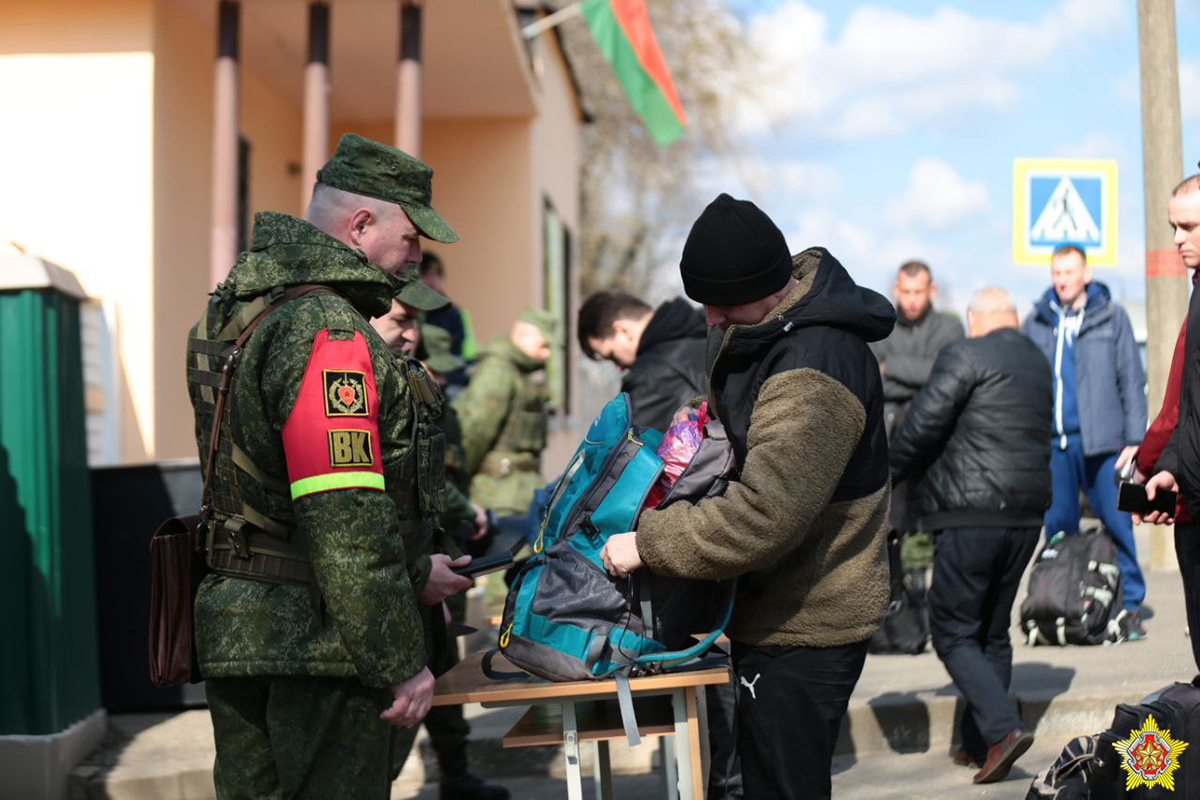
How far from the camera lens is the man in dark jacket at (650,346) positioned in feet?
19.3

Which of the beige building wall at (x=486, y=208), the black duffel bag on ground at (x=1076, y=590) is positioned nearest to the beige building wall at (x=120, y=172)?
the beige building wall at (x=486, y=208)

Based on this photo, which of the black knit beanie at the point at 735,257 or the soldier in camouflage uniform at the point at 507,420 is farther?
the soldier in camouflage uniform at the point at 507,420

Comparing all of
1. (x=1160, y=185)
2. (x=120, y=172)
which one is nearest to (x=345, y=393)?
(x=120, y=172)

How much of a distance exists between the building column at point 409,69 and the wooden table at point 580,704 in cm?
674

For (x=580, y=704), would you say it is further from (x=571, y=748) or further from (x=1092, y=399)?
(x=1092, y=399)

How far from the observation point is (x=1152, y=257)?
32.7ft

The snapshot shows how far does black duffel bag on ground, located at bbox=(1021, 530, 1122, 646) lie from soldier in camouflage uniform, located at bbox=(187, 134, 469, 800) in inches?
200

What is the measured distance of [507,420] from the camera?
8109 mm

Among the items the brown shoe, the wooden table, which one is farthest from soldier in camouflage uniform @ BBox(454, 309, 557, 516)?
the wooden table

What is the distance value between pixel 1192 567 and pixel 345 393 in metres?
2.83

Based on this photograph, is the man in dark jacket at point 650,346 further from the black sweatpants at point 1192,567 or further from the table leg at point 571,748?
the table leg at point 571,748

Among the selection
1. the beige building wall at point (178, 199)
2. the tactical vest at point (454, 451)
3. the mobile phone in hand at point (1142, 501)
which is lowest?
the mobile phone in hand at point (1142, 501)

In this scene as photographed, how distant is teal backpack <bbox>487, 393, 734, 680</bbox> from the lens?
11.3 feet

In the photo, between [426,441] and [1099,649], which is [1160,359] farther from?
[426,441]
